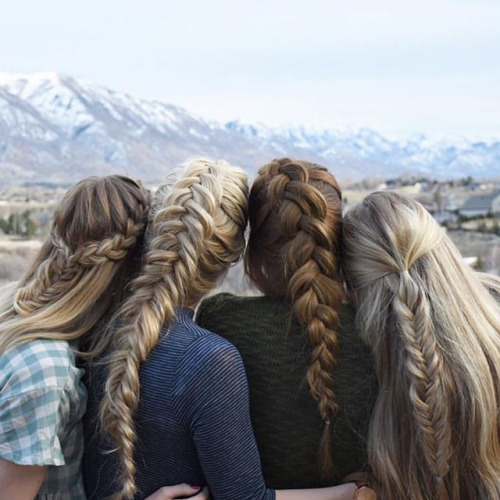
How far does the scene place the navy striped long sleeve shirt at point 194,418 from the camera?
1792mm

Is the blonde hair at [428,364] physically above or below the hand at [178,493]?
above

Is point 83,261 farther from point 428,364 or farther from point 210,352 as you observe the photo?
point 428,364

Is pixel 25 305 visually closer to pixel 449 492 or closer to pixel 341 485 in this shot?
pixel 341 485

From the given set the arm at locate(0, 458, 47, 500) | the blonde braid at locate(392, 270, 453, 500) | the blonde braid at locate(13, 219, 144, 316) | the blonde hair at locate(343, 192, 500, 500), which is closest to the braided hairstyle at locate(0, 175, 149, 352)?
the blonde braid at locate(13, 219, 144, 316)

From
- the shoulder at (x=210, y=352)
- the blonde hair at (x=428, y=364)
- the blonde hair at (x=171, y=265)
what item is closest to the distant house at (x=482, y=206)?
the blonde hair at (x=428, y=364)

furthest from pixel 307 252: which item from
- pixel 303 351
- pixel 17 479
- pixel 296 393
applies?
pixel 17 479

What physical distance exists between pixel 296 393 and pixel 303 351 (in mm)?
112

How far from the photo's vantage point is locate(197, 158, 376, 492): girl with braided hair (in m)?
1.98

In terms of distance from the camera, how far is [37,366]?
1.82 meters

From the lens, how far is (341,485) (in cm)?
202

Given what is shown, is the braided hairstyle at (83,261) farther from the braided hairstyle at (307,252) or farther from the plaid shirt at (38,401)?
the braided hairstyle at (307,252)

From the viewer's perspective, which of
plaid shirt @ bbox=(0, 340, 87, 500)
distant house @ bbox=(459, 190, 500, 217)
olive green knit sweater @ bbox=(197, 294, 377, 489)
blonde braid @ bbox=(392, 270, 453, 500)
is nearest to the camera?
plaid shirt @ bbox=(0, 340, 87, 500)

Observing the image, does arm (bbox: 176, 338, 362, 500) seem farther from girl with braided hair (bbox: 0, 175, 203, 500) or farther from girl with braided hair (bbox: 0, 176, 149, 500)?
girl with braided hair (bbox: 0, 176, 149, 500)

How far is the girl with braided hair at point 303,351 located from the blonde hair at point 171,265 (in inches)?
4.3
